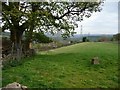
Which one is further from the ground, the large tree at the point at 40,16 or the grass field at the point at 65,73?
the large tree at the point at 40,16

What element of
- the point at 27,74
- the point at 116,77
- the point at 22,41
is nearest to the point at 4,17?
the point at 22,41

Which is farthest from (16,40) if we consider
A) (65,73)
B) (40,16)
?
(65,73)

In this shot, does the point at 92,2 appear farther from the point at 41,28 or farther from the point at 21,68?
the point at 21,68

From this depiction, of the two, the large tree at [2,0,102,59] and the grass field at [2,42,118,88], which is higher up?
the large tree at [2,0,102,59]

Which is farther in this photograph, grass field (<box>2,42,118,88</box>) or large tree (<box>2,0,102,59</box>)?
large tree (<box>2,0,102,59</box>)

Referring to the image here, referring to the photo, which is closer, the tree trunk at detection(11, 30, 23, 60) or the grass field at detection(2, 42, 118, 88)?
the grass field at detection(2, 42, 118, 88)

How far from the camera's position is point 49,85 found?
323 inches

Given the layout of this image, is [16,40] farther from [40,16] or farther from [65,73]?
[65,73]

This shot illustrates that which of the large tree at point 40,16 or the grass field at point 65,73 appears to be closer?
the grass field at point 65,73

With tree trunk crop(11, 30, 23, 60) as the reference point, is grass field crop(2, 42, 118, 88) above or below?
below

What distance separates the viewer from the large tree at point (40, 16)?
1221 cm

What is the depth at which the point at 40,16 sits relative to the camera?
41.1ft

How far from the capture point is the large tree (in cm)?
1221

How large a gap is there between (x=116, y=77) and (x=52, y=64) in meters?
2.88
